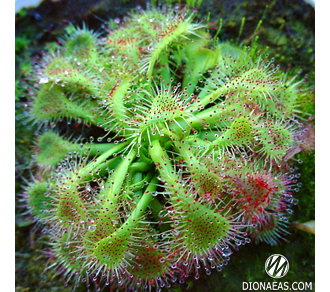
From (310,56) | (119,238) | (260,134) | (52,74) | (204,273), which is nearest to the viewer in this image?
(119,238)

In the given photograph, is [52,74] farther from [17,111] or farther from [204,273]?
[204,273]

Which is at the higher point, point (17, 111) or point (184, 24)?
point (184, 24)

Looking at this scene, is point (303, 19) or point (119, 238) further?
point (303, 19)

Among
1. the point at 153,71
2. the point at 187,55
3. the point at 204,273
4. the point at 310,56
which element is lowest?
the point at 204,273

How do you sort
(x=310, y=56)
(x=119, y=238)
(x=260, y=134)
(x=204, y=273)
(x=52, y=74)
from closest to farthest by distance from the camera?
1. (x=119, y=238)
2. (x=260, y=134)
3. (x=204, y=273)
4. (x=52, y=74)
5. (x=310, y=56)

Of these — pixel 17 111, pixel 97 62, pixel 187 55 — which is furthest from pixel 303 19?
pixel 17 111

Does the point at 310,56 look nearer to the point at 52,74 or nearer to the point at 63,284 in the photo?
the point at 52,74
